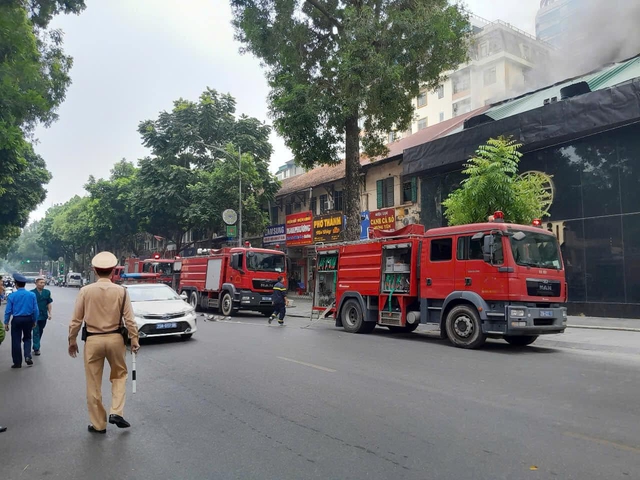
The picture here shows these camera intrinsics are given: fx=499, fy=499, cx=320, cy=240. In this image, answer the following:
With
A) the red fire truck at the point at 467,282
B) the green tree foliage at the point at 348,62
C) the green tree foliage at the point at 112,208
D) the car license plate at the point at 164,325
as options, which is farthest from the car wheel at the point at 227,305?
the green tree foliage at the point at 112,208

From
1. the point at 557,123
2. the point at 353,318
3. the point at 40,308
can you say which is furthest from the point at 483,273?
the point at 557,123

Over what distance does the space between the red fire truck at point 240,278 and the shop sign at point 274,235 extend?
12.7 m

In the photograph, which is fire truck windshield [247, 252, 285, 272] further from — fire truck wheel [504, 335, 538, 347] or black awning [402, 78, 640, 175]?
fire truck wheel [504, 335, 538, 347]

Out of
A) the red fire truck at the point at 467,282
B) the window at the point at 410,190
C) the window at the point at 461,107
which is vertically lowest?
the red fire truck at the point at 467,282

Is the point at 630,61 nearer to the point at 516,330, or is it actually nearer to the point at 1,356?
the point at 516,330

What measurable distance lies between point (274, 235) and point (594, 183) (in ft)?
72.3

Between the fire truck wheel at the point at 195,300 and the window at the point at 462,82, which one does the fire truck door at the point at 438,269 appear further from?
the window at the point at 462,82

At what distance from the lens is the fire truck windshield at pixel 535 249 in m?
10.4

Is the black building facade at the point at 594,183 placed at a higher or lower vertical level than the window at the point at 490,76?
lower

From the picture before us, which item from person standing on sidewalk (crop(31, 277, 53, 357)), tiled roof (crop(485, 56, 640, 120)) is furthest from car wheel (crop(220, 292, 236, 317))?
tiled roof (crop(485, 56, 640, 120))

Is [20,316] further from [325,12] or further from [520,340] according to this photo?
[325,12]

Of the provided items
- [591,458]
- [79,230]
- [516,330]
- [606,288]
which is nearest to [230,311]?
[516,330]

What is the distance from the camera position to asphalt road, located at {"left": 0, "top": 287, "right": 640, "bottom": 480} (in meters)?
3.98

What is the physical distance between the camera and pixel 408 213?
2559cm
